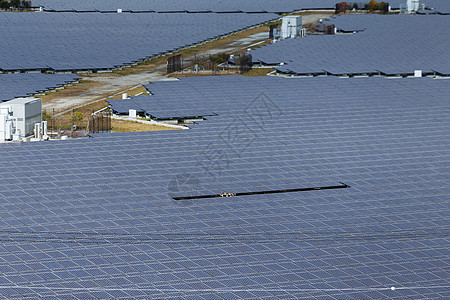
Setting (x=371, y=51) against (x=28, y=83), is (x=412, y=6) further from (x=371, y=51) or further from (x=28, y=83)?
(x=28, y=83)

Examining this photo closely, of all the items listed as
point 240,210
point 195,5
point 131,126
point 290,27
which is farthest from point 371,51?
point 240,210

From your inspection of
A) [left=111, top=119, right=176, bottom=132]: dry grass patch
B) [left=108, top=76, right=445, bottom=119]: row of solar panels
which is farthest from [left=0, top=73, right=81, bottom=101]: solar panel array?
[left=111, top=119, right=176, bottom=132]: dry grass patch

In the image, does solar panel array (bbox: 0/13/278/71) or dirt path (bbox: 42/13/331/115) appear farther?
solar panel array (bbox: 0/13/278/71)

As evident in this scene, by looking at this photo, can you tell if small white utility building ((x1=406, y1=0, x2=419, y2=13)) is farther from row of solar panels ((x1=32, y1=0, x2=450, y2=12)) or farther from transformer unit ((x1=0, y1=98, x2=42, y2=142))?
transformer unit ((x1=0, y1=98, x2=42, y2=142))

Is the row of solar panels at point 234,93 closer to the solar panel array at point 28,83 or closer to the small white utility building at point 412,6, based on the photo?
the solar panel array at point 28,83

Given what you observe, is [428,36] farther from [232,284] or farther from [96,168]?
[232,284]

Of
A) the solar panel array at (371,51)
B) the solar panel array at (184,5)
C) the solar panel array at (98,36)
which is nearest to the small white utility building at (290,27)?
the solar panel array at (371,51)

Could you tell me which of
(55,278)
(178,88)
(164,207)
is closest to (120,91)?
(178,88)
